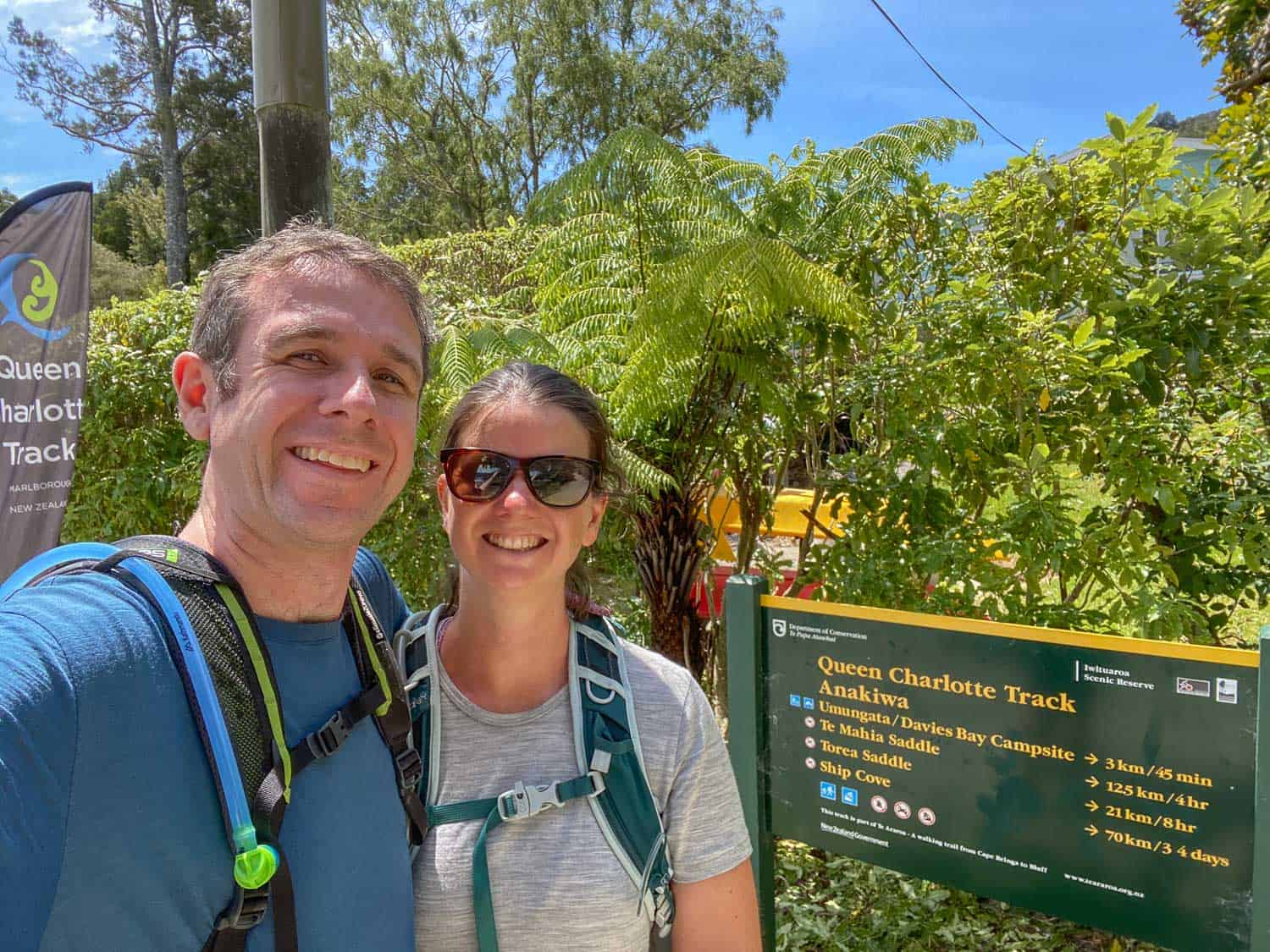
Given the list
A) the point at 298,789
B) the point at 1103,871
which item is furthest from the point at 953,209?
the point at 298,789

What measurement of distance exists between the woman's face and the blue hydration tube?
0.64 m

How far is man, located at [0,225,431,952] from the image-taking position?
960 mm

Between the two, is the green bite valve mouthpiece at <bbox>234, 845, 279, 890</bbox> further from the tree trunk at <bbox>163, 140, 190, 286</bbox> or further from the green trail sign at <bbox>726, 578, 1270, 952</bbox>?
the tree trunk at <bbox>163, 140, 190, 286</bbox>

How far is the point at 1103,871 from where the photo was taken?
6.63ft

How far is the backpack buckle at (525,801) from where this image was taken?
1.45 metres

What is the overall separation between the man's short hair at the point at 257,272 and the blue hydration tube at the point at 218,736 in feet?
1.12

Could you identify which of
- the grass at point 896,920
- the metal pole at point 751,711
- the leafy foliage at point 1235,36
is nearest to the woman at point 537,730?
the metal pole at point 751,711

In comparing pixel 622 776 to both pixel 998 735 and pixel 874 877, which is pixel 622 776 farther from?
pixel 874 877

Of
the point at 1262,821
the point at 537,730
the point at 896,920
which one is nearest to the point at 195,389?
the point at 537,730

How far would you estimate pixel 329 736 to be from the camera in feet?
4.04

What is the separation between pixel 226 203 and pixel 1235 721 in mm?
31643

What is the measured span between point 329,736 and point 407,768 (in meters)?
0.21

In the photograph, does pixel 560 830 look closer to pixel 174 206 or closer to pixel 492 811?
pixel 492 811

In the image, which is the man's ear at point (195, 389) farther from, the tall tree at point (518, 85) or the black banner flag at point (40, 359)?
the tall tree at point (518, 85)
